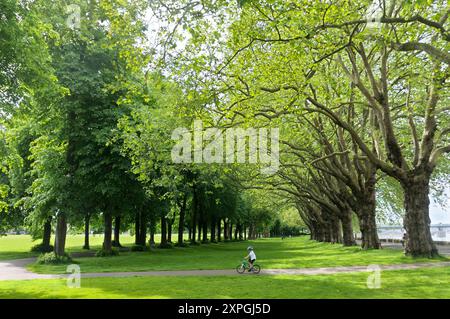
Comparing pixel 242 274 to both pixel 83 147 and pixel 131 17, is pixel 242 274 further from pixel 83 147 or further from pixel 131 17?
pixel 83 147

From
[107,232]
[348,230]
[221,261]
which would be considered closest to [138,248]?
[107,232]

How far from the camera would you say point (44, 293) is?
47.3ft

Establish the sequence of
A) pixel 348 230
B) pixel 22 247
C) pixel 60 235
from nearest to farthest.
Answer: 1. pixel 60 235
2. pixel 348 230
3. pixel 22 247

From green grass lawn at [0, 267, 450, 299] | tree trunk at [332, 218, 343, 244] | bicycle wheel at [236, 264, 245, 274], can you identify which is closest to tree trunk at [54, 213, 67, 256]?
green grass lawn at [0, 267, 450, 299]

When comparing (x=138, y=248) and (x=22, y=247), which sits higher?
(x=138, y=248)

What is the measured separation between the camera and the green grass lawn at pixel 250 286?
43.3ft

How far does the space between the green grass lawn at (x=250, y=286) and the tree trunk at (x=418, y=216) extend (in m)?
4.49

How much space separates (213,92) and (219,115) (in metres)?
3.15

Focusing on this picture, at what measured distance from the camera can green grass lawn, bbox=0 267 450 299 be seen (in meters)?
13.2

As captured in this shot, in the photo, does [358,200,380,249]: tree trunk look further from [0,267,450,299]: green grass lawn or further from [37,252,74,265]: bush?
[37,252,74,265]: bush

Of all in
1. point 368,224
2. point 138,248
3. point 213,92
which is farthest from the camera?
point 138,248

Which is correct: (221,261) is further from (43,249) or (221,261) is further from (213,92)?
(43,249)

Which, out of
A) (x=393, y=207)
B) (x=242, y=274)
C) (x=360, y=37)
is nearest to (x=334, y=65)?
(x=360, y=37)

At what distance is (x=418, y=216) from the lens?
21891 mm
